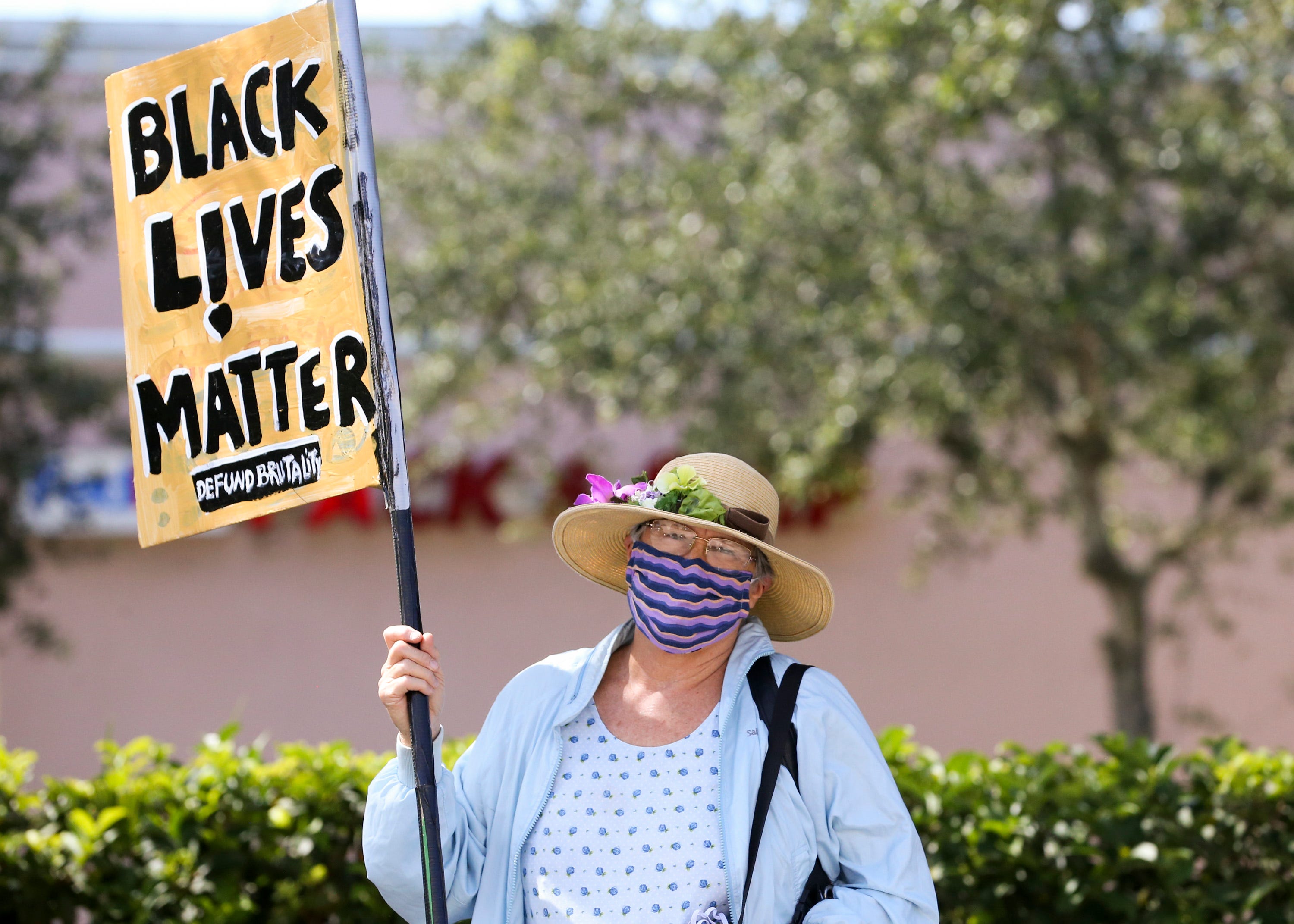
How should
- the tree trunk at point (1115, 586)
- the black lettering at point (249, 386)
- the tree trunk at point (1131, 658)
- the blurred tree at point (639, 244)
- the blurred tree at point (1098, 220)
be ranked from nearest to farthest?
the black lettering at point (249, 386) → the blurred tree at point (1098, 220) → the blurred tree at point (639, 244) → the tree trunk at point (1115, 586) → the tree trunk at point (1131, 658)

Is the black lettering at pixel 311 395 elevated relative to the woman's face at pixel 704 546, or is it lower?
elevated

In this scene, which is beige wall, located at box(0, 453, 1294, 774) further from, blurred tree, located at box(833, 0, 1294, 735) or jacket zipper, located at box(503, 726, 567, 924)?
jacket zipper, located at box(503, 726, 567, 924)

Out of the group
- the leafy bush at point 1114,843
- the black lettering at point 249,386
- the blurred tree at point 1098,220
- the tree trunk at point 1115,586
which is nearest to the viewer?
the black lettering at point 249,386

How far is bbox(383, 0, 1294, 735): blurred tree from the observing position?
7184 mm

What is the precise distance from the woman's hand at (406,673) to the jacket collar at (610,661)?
29 cm

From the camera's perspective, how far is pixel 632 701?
2.77 m

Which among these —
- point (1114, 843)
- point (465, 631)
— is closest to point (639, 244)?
point (465, 631)

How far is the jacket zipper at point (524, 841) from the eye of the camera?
8.58ft

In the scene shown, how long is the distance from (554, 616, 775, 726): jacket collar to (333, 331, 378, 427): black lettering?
0.66 m

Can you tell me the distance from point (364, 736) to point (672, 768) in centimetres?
914

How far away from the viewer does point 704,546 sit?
276cm

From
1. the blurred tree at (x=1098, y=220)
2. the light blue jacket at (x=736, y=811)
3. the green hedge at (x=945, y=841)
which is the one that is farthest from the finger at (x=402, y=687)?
the blurred tree at (x=1098, y=220)

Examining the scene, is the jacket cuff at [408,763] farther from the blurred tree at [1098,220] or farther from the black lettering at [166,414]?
the blurred tree at [1098,220]

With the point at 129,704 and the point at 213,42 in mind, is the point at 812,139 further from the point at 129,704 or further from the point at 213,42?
the point at 129,704
